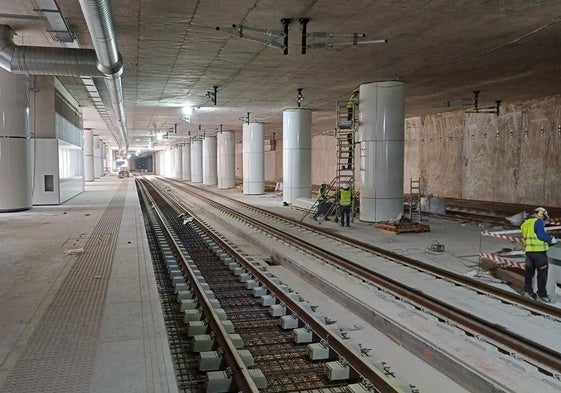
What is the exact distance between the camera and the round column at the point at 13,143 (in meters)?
17.0

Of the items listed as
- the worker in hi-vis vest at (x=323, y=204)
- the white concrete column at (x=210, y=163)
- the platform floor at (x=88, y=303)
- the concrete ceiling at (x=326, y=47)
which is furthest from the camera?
the white concrete column at (x=210, y=163)

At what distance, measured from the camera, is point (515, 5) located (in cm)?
906

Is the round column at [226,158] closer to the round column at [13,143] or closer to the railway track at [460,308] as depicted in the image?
the round column at [13,143]

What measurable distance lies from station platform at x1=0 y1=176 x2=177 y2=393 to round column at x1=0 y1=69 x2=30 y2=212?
6.18m

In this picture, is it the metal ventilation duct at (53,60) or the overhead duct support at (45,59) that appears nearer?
the metal ventilation duct at (53,60)

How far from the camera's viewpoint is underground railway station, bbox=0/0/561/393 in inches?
211

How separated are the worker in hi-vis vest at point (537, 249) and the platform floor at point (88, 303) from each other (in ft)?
3.41

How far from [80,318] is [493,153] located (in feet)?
76.6

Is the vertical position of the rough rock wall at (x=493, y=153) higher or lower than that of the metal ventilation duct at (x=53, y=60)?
lower

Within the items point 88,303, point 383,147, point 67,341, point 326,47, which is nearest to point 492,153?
point 383,147

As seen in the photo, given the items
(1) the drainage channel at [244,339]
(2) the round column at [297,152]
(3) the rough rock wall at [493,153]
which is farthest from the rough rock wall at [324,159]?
(1) the drainage channel at [244,339]

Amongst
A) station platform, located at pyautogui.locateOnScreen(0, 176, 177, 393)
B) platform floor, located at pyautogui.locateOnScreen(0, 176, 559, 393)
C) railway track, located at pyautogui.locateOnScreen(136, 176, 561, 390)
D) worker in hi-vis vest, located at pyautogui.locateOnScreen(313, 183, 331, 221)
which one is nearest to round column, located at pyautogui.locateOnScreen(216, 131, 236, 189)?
worker in hi-vis vest, located at pyautogui.locateOnScreen(313, 183, 331, 221)

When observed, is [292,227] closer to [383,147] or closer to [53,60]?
[383,147]

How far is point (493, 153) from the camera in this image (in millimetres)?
24672
